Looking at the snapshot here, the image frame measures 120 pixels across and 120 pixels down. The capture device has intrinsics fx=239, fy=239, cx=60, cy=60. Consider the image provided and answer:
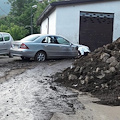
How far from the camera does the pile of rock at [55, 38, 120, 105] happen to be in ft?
20.1

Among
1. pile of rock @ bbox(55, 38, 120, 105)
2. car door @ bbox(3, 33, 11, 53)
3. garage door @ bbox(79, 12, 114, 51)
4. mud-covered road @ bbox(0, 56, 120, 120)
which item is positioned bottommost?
mud-covered road @ bbox(0, 56, 120, 120)

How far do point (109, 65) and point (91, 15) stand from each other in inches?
412

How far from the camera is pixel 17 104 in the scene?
5.29m

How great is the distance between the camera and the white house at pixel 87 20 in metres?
16.5

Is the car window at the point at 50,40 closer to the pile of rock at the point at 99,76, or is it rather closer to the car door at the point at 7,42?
the car door at the point at 7,42

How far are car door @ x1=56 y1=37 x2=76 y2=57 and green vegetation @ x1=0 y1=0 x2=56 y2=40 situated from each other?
24131mm

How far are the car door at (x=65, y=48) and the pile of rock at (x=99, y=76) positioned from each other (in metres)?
5.04

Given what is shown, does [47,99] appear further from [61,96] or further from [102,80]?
[102,80]

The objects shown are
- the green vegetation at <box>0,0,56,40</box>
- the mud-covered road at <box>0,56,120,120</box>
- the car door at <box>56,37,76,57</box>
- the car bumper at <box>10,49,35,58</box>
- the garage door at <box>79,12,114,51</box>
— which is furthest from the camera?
the green vegetation at <box>0,0,56,40</box>

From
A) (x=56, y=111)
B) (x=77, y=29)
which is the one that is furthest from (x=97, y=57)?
(x=77, y=29)

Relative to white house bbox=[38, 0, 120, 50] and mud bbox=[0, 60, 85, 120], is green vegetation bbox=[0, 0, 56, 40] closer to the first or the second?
white house bbox=[38, 0, 120, 50]

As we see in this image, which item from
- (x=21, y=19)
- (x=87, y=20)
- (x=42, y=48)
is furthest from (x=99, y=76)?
(x=21, y=19)

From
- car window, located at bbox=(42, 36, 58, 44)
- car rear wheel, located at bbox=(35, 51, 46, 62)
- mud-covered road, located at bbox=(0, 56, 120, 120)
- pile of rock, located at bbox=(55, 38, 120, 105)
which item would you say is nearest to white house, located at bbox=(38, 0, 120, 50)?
car window, located at bbox=(42, 36, 58, 44)

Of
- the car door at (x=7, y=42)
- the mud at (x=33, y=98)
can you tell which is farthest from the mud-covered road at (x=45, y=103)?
the car door at (x=7, y=42)
